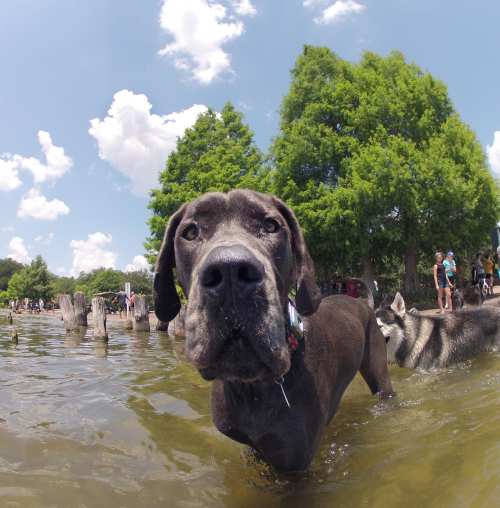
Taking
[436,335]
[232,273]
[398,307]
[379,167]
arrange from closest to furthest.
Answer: [232,273] → [436,335] → [398,307] → [379,167]

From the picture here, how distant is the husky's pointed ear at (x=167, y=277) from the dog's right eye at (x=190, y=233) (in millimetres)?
306

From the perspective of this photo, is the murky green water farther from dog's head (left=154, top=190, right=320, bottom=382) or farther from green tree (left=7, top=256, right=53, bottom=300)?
green tree (left=7, top=256, right=53, bottom=300)

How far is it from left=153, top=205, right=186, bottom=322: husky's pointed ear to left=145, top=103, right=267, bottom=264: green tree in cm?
1861

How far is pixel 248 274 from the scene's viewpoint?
1743 millimetres

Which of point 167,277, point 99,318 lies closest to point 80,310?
point 99,318

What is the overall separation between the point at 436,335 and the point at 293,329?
5089 mm

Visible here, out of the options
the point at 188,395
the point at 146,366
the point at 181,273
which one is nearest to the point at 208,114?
the point at 146,366

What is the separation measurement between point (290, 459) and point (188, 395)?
3.10 m

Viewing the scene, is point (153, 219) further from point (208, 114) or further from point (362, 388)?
point (362, 388)

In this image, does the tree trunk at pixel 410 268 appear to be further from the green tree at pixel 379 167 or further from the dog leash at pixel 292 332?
the dog leash at pixel 292 332

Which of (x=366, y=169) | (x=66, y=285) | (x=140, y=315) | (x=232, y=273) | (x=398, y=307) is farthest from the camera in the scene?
(x=66, y=285)

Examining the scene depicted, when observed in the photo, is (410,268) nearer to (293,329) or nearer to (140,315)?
(140,315)

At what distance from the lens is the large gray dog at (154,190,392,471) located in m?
1.77

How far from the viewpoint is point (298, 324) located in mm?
2508
